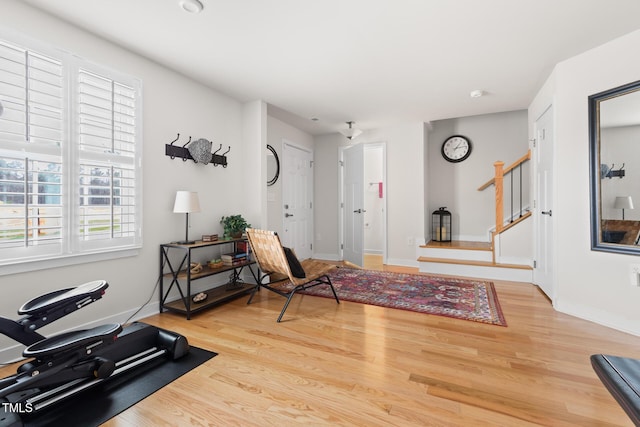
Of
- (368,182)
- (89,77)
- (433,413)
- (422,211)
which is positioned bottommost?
(433,413)

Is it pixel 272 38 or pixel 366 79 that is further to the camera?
pixel 366 79

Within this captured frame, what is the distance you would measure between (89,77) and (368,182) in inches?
207

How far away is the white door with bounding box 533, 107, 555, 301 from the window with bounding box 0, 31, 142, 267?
426cm

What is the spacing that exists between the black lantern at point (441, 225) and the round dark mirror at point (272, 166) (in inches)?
116

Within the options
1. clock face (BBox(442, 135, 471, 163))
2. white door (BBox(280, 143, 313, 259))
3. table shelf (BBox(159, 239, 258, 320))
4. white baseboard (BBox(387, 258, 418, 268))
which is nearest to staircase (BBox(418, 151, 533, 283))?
white baseboard (BBox(387, 258, 418, 268))

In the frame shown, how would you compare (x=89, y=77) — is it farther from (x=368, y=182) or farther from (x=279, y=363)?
(x=368, y=182)

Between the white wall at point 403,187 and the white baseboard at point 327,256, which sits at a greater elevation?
the white wall at point 403,187

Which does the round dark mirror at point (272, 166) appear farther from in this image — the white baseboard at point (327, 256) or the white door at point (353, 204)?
the white baseboard at point (327, 256)

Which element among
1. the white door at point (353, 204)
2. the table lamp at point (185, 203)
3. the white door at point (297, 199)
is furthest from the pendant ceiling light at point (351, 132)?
the table lamp at point (185, 203)

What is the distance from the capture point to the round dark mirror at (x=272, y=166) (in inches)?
184

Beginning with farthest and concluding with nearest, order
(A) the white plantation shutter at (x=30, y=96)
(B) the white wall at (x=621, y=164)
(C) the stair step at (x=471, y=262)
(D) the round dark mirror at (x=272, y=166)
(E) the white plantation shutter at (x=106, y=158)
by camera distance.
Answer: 1. (D) the round dark mirror at (x=272, y=166)
2. (C) the stair step at (x=471, y=262)
3. (B) the white wall at (x=621, y=164)
4. (E) the white plantation shutter at (x=106, y=158)
5. (A) the white plantation shutter at (x=30, y=96)

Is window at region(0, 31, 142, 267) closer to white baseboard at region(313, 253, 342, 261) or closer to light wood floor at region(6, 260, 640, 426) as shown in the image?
light wood floor at region(6, 260, 640, 426)

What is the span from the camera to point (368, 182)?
671 centimetres

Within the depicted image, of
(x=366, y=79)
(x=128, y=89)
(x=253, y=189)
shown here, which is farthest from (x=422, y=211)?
(x=128, y=89)
